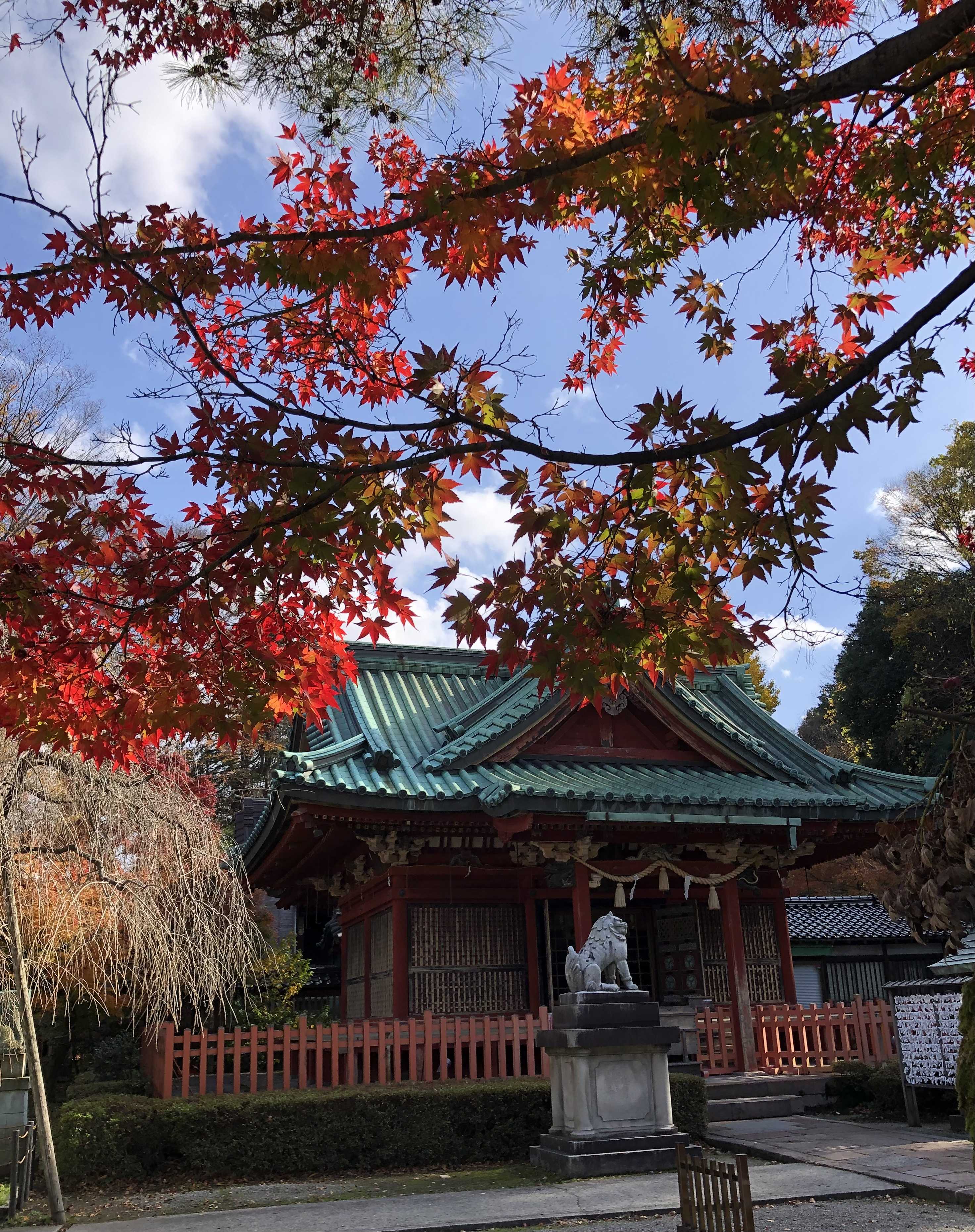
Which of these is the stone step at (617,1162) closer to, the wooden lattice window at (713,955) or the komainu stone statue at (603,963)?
the komainu stone statue at (603,963)

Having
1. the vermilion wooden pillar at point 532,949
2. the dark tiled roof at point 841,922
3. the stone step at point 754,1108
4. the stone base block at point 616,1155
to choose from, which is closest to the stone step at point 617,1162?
the stone base block at point 616,1155

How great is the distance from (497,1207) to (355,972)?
9.16m

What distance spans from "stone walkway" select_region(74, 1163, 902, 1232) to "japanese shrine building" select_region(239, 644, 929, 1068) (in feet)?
14.3

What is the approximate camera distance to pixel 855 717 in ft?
99.6

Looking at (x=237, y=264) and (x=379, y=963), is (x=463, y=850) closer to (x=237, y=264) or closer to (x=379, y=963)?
(x=379, y=963)

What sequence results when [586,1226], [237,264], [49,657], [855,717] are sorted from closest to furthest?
[237,264]
[49,657]
[586,1226]
[855,717]

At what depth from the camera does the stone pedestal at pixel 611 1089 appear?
9.21m

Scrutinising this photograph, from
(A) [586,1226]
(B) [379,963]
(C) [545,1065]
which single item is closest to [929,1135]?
(C) [545,1065]

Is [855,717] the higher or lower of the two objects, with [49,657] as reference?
higher

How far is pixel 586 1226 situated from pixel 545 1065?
4.63 metres

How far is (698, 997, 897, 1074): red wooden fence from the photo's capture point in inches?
516

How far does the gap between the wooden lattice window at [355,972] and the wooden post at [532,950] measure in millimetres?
3059

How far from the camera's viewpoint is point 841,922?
21031 millimetres

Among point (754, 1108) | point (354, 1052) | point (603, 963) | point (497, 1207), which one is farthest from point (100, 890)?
point (754, 1108)
